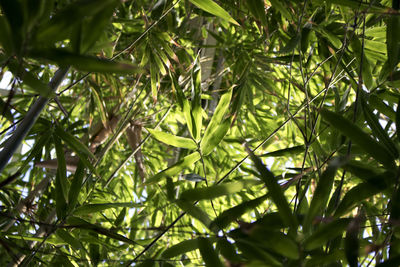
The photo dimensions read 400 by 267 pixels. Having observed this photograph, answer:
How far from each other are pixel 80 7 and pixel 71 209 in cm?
44

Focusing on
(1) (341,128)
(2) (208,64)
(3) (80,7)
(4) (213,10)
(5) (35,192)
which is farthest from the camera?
(2) (208,64)

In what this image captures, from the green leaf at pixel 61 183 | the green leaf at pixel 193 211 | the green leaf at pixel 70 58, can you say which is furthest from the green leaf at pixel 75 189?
the green leaf at pixel 70 58

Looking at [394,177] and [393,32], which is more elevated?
[393,32]

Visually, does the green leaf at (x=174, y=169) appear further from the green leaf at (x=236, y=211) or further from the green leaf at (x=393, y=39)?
the green leaf at (x=393, y=39)

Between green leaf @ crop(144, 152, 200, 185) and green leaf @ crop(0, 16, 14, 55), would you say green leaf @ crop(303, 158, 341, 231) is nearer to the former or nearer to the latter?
green leaf @ crop(144, 152, 200, 185)

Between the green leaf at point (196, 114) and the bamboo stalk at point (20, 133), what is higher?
Answer: the green leaf at point (196, 114)

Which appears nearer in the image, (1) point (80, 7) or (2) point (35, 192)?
(1) point (80, 7)

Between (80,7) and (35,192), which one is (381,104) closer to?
(80,7)

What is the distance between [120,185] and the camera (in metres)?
1.76

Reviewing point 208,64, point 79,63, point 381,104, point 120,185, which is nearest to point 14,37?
point 79,63

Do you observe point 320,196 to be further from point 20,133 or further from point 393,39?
point 20,133

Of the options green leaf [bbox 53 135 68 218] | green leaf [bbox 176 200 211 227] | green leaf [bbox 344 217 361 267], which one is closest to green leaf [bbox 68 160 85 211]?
green leaf [bbox 53 135 68 218]

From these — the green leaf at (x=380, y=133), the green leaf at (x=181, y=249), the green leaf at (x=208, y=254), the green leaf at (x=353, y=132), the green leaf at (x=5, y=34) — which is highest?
the green leaf at (x=5, y=34)

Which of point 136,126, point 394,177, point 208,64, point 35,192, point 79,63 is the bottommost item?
point 394,177
